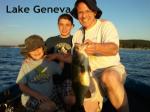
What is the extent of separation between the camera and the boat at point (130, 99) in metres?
6.01

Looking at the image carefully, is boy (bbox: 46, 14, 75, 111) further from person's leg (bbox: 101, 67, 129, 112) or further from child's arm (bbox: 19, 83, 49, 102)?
person's leg (bbox: 101, 67, 129, 112)

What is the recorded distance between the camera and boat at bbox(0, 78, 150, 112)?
6.01 m

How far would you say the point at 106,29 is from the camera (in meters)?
5.14

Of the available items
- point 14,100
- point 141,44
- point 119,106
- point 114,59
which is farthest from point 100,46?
point 141,44

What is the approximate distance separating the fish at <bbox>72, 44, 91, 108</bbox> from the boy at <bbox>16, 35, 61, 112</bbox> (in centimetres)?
93

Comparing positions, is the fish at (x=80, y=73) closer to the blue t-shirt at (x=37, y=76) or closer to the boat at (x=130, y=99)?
the blue t-shirt at (x=37, y=76)

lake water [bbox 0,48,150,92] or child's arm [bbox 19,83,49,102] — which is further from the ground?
child's arm [bbox 19,83,49,102]

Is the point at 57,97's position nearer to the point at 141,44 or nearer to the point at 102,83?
the point at 102,83

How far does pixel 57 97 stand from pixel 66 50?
118cm

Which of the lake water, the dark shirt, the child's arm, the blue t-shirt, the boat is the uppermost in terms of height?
the dark shirt

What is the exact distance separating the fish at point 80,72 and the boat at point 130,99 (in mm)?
1911

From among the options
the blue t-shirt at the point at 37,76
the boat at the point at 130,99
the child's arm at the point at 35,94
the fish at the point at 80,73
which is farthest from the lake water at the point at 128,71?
the fish at the point at 80,73

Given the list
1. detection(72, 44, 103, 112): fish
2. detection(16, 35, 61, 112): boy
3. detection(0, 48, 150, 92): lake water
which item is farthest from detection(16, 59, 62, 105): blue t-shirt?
detection(0, 48, 150, 92): lake water

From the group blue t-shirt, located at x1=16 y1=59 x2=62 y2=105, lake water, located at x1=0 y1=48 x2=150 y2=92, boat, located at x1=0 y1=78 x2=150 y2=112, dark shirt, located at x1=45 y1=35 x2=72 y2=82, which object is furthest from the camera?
lake water, located at x1=0 y1=48 x2=150 y2=92
